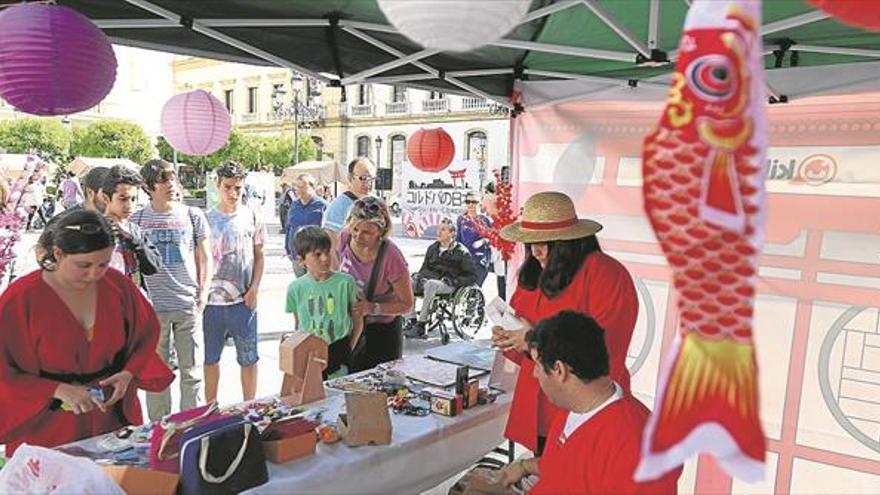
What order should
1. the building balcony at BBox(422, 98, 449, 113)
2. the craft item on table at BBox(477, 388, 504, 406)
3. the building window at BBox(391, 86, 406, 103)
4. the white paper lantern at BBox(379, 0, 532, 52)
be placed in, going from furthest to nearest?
the building window at BBox(391, 86, 406, 103) → the building balcony at BBox(422, 98, 449, 113) → the craft item on table at BBox(477, 388, 504, 406) → the white paper lantern at BBox(379, 0, 532, 52)

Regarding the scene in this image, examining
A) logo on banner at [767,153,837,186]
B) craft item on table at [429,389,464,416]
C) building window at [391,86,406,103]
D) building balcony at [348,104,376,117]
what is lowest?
craft item on table at [429,389,464,416]

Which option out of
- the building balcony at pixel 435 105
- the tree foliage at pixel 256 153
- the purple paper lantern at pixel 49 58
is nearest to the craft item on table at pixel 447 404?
the purple paper lantern at pixel 49 58

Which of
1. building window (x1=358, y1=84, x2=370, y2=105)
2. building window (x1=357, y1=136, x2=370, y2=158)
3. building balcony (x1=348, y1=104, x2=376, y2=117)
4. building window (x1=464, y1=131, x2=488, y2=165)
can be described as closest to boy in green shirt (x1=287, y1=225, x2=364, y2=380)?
building window (x1=464, y1=131, x2=488, y2=165)

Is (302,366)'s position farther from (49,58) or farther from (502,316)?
(49,58)

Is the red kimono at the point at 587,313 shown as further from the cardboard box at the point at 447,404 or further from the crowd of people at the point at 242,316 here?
the cardboard box at the point at 447,404

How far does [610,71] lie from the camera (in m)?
3.90

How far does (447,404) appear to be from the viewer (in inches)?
95.5

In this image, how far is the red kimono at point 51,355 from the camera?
1.92 m

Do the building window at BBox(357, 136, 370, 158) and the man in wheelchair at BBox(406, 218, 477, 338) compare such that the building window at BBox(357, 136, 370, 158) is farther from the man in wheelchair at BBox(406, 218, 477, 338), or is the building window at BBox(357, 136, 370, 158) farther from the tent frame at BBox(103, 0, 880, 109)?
the tent frame at BBox(103, 0, 880, 109)

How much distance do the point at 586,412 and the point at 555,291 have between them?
0.83m

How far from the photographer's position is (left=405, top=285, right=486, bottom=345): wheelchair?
6.70 metres

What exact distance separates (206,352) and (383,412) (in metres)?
2.04

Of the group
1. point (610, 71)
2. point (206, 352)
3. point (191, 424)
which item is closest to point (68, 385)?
point (191, 424)

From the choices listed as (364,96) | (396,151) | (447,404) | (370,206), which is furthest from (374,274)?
(364,96)
